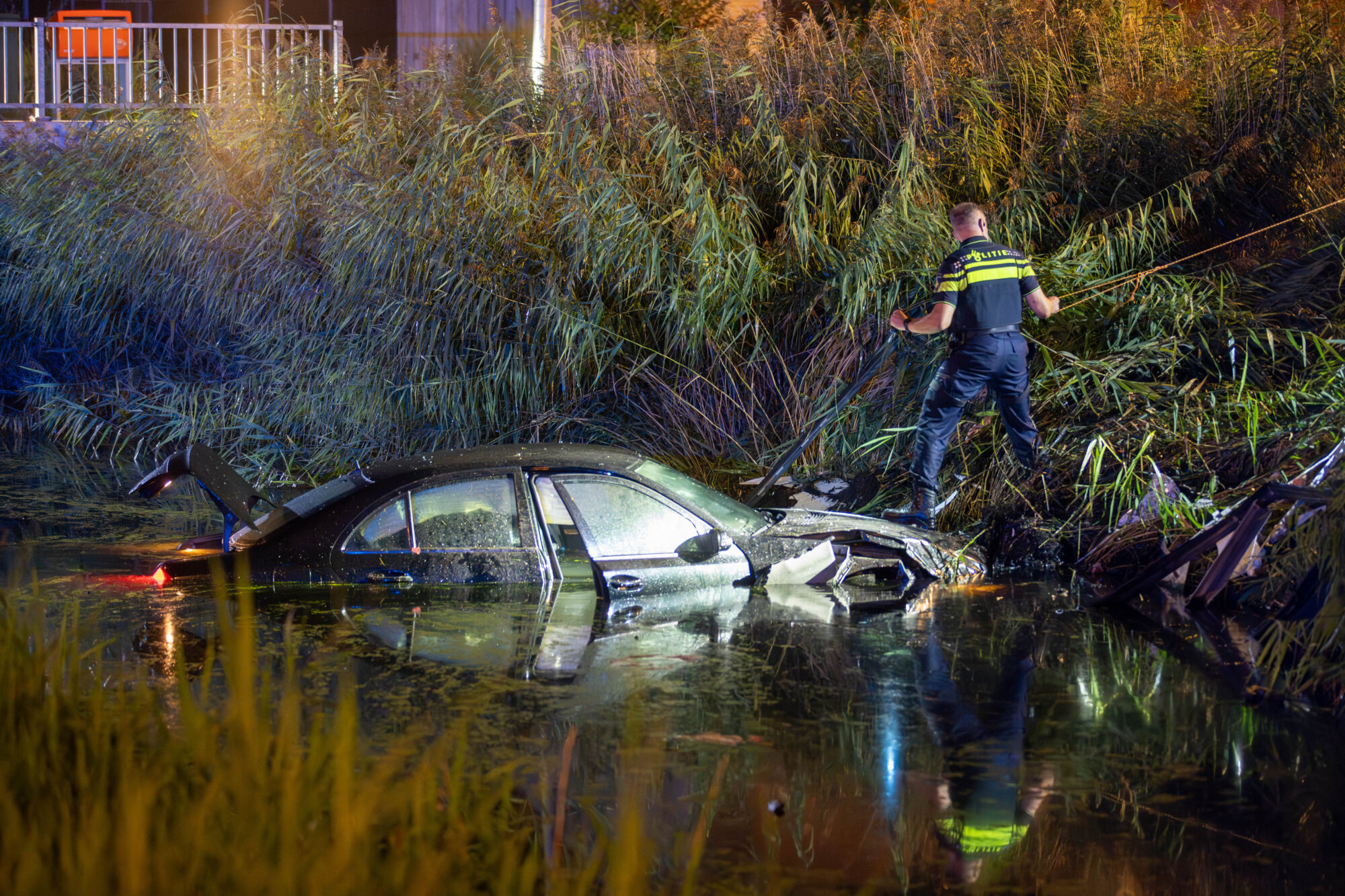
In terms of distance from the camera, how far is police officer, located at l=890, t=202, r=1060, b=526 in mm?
7930

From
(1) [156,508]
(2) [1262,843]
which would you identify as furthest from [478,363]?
(2) [1262,843]

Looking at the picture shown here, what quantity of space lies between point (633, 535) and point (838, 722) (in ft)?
6.05

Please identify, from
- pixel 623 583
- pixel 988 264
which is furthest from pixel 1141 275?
pixel 623 583

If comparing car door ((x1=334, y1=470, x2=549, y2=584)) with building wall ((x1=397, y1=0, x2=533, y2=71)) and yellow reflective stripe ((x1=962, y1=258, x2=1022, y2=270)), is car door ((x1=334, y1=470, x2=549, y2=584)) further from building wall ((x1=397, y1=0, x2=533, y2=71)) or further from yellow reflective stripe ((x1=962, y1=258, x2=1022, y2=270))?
building wall ((x1=397, y1=0, x2=533, y2=71))

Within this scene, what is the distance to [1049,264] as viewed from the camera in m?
9.18

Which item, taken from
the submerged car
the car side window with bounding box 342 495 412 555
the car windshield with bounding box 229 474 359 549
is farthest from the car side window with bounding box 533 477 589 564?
the car windshield with bounding box 229 474 359 549

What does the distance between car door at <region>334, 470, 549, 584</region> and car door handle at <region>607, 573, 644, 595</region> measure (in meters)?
0.35

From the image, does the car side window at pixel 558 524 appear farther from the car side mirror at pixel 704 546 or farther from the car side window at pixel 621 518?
the car side mirror at pixel 704 546

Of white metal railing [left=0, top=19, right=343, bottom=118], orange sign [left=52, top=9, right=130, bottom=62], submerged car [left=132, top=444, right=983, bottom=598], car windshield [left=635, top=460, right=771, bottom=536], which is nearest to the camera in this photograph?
submerged car [left=132, top=444, right=983, bottom=598]

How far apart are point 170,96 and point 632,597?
9218 millimetres

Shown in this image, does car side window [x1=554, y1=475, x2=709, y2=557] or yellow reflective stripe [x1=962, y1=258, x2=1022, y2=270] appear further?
yellow reflective stripe [x1=962, y1=258, x2=1022, y2=270]

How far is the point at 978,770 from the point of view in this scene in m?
4.25

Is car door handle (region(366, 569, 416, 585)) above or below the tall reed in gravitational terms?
below

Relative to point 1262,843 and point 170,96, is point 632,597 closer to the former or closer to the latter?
point 1262,843
